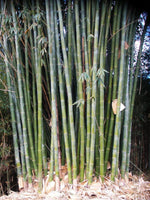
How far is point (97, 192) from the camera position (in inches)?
71.2

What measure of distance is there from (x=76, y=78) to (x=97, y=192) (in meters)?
1.18

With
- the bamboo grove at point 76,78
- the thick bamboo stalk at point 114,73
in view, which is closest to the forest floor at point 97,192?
the bamboo grove at point 76,78

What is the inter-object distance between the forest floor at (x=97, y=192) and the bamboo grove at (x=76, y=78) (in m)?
0.08

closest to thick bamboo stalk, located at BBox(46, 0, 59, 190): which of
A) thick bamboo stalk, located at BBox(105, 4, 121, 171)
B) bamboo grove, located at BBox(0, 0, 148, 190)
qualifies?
bamboo grove, located at BBox(0, 0, 148, 190)

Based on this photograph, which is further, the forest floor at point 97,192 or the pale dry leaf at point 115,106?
the pale dry leaf at point 115,106

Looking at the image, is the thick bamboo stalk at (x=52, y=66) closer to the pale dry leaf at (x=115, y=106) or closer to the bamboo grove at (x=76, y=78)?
the bamboo grove at (x=76, y=78)

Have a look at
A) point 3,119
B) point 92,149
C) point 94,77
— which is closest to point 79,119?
point 92,149

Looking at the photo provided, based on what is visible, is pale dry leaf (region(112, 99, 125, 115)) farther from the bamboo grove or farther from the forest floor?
the forest floor

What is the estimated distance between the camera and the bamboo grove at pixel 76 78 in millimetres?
1862

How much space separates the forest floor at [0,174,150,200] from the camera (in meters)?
1.77

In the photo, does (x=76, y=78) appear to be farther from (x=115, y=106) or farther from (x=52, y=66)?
(x=115, y=106)

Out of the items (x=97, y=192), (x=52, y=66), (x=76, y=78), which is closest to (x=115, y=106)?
(x=76, y=78)

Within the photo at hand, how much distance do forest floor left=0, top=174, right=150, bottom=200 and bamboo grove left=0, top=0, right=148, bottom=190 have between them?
3.0 inches

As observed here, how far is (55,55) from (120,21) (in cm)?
79
